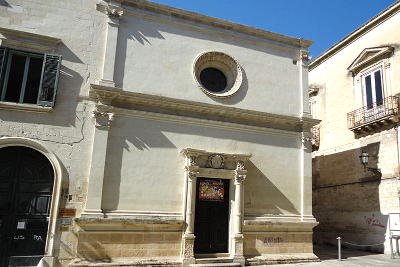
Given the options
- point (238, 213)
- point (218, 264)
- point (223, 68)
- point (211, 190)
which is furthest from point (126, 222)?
point (223, 68)

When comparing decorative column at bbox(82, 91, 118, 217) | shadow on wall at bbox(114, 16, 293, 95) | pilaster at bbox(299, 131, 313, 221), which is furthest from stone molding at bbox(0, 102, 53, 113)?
pilaster at bbox(299, 131, 313, 221)

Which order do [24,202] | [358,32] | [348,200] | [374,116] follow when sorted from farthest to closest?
[358,32] < [348,200] < [374,116] < [24,202]

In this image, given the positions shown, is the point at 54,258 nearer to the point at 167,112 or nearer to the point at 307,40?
the point at 167,112

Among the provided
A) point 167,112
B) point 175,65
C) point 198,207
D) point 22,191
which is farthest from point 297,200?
point 22,191

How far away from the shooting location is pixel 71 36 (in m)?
11.9

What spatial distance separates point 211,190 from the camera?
41.9ft

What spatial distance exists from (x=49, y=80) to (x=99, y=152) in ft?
9.01

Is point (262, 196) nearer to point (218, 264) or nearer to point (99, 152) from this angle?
point (218, 264)

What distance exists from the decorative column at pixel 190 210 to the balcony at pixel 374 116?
9344 millimetres

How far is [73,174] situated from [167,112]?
3.79 meters

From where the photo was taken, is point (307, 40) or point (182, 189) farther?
point (307, 40)

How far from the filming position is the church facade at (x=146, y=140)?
1080cm

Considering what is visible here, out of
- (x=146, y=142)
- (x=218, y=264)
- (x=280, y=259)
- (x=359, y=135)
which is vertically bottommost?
(x=218, y=264)

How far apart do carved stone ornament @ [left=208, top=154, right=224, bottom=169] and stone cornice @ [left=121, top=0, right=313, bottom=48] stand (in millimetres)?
5322
